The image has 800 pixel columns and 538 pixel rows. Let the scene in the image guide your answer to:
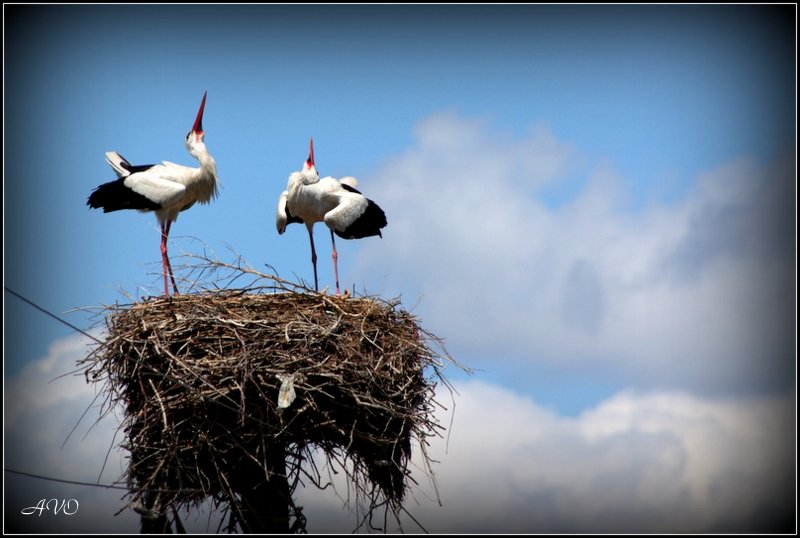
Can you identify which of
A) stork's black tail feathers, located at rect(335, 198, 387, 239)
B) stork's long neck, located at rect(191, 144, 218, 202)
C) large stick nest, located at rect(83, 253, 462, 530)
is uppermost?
stork's long neck, located at rect(191, 144, 218, 202)

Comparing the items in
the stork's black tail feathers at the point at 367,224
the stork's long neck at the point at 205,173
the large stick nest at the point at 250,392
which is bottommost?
the large stick nest at the point at 250,392

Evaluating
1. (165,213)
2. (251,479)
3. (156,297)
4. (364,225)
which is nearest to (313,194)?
(364,225)

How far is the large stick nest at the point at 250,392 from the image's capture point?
843 centimetres

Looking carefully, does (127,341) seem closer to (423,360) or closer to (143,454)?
(143,454)

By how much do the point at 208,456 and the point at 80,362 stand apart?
1360 millimetres

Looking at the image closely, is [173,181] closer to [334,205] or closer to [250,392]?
[334,205]

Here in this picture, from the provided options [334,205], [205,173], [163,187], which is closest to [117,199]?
[163,187]

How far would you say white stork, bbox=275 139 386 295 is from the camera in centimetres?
1149

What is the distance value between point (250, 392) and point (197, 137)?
13.3 ft

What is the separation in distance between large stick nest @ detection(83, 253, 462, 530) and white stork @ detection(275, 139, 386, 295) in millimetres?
2529

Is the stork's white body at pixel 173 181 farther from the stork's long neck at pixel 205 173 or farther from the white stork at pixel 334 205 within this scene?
the white stork at pixel 334 205

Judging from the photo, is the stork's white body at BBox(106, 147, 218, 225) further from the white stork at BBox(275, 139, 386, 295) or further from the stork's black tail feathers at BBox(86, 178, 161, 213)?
the white stork at BBox(275, 139, 386, 295)

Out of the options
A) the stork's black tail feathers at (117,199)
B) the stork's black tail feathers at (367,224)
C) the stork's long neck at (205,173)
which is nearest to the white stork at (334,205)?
the stork's black tail feathers at (367,224)

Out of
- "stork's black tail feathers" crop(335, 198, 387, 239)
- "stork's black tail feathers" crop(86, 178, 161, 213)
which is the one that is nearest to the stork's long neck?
"stork's black tail feathers" crop(86, 178, 161, 213)
